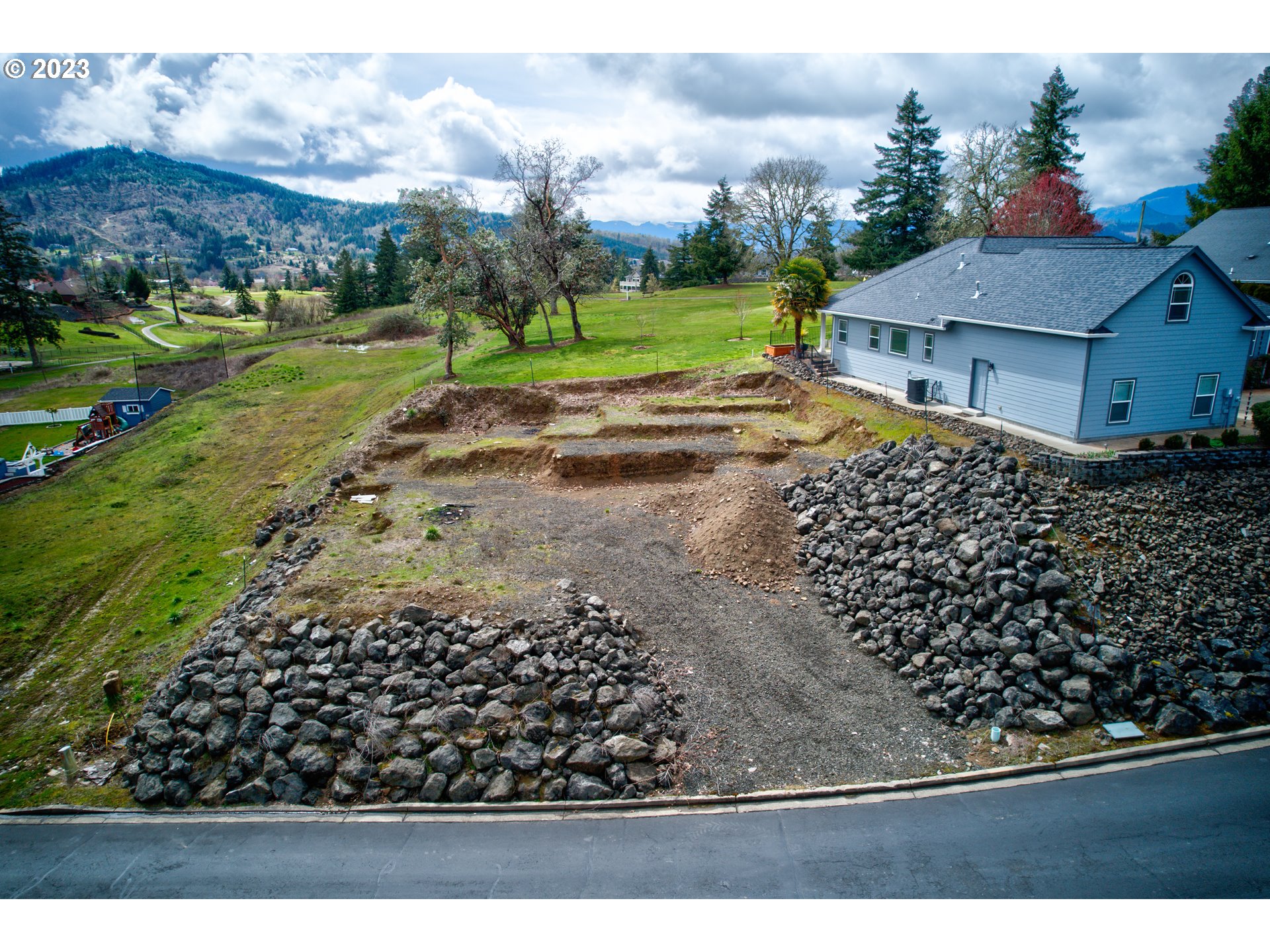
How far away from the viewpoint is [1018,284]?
23.9m

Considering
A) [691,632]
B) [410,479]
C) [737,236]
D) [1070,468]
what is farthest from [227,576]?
[737,236]

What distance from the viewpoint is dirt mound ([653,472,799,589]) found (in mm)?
18984

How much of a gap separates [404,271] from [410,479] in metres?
68.4

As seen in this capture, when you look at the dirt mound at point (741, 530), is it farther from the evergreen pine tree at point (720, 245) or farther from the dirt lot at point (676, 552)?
the evergreen pine tree at point (720, 245)

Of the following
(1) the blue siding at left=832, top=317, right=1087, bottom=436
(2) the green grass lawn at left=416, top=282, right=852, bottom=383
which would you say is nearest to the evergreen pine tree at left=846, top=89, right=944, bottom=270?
(2) the green grass lawn at left=416, top=282, right=852, bottom=383

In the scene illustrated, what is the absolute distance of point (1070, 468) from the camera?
701 inches

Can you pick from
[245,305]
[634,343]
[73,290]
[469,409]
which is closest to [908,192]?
[634,343]

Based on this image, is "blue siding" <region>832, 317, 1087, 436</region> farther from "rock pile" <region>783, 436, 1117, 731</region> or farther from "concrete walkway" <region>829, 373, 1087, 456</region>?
"rock pile" <region>783, 436, 1117, 731</region>

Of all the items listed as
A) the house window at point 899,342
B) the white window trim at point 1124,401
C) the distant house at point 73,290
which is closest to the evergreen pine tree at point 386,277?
the distant house at point 73,290

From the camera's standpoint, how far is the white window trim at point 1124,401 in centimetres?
1989

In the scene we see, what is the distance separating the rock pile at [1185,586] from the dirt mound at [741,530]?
734cm

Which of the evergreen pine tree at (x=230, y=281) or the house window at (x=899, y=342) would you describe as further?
the evergreen pine tree at (x=230, y=281)

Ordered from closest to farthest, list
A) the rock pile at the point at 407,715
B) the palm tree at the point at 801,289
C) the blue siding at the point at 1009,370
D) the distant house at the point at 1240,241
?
the rock pile at the point at 407,715 < the blue siding at the point at 1009,370 < the distant house at the point at 1240,241 < the palm tree at the point at 801,289

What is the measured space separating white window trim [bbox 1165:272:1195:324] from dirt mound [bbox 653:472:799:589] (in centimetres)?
1281
